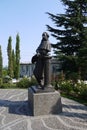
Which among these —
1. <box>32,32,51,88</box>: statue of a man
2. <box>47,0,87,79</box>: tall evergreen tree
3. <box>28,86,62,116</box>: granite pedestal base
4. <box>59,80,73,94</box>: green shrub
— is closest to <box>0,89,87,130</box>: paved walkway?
<box>28,86,62,116</box>: granite pedestal base

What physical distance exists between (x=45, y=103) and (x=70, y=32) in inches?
710

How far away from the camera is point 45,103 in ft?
29.1

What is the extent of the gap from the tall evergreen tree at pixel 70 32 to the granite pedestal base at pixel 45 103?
53.2ft

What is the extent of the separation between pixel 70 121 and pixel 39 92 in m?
1.72

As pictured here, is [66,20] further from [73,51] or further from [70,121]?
[70,121]

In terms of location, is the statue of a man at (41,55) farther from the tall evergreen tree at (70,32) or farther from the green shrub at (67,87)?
the tall evergreen tree at (70,32)

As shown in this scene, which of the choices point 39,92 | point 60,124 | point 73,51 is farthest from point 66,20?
point 60,124

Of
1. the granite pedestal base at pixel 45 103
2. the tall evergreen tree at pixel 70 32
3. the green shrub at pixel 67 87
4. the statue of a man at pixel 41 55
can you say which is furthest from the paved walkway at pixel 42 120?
the tall evergreen tree at pixel 70 32

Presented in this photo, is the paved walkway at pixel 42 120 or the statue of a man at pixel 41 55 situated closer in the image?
the paved walkway at pixel 42 120

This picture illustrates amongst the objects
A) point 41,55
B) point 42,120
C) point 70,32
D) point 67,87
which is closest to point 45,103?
point 42,120

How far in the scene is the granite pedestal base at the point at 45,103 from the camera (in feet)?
28.8

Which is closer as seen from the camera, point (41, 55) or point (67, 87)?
point (41, 55)

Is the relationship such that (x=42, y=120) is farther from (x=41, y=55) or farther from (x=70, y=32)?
(x=70, y=32)

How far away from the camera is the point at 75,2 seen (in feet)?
86.6
